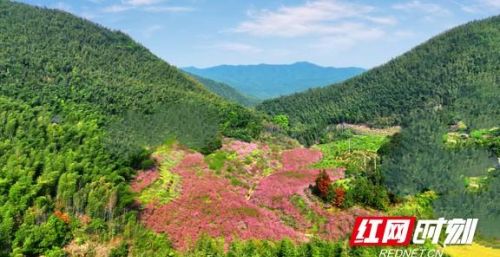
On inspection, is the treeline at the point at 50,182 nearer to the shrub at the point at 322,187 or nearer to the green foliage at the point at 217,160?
the green foliage at the point at 217,160

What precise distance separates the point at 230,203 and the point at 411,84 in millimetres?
122293

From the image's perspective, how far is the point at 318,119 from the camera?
467 feet

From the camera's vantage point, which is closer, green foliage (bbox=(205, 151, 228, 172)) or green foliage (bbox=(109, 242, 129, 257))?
green foliage (bbox=(109, 242, 129, 257))

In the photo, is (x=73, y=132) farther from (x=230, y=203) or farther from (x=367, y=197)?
(x=367, y=197)

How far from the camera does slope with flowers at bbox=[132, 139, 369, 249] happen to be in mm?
37219

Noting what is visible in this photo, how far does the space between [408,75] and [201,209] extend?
13272 cm

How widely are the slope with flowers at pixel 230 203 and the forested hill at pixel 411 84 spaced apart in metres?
60.6

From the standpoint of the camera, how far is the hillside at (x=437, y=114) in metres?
45.2

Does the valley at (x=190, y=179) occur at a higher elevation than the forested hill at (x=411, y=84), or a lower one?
lower

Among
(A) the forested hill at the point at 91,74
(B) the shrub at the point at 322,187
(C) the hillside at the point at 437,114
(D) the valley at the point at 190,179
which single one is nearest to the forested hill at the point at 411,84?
(C) the hillside at the point at 437,114

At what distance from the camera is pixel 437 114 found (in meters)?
112

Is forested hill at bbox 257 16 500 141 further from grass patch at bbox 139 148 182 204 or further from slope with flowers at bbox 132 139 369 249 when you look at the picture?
grass patch at bbox 139 148 182 204

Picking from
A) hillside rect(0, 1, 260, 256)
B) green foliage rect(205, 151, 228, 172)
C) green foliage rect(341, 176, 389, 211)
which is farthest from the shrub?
hillside rect(0, 1, 260, 256)

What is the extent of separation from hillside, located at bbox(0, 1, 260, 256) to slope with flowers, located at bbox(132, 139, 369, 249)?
2705 millimetres
